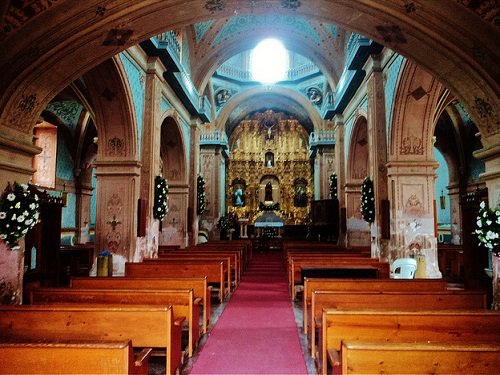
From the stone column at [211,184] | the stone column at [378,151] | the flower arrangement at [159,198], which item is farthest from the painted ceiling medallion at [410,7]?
the stone column at [211,184]

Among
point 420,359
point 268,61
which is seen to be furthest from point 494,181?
point 268,61

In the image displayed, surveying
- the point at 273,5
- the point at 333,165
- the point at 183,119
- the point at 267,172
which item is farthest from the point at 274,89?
the point at 273,5

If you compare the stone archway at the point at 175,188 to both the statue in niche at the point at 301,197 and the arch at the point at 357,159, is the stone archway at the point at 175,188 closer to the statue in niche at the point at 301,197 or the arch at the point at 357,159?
the arch at the point at 357,159

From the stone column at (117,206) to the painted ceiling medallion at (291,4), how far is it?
5.43m

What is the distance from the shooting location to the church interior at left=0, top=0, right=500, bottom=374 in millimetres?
5172

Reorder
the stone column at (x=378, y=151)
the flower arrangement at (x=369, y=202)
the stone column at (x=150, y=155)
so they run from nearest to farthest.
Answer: the stone column at (x=378, y=151), the stone column at (x=150, y=155), the flower arrangement at (x=369, y=202)

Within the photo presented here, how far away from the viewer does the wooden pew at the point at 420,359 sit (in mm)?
2540

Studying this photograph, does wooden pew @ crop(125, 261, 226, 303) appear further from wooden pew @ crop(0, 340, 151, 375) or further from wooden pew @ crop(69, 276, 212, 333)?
wooden pew @ crop(0, 340, 151, 375)

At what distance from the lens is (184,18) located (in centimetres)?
696

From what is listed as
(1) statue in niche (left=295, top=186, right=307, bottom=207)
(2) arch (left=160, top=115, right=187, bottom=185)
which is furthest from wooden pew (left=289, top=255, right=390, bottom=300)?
(1) statue in niche (left=295, top=186, right=307, bottom=207)

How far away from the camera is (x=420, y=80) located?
9477 mm

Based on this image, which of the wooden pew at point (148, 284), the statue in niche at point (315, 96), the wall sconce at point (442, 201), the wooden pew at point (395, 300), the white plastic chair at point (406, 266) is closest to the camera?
the wooden pew at point (395, 300)

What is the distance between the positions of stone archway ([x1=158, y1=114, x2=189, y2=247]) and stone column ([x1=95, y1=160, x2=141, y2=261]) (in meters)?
4.71

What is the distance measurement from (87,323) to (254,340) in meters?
2.37
